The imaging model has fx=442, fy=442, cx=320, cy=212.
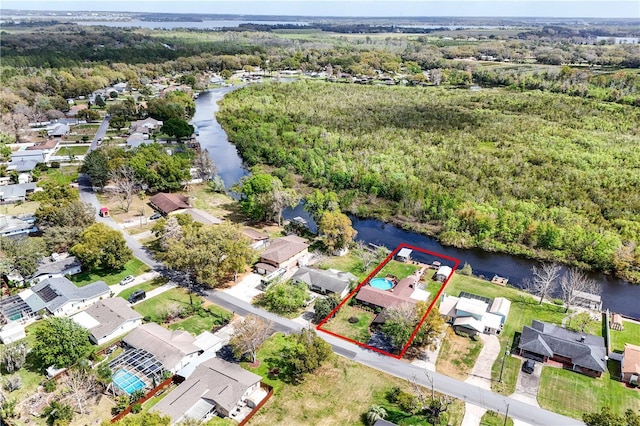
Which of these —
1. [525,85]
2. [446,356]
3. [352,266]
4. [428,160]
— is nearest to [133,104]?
[428,160]

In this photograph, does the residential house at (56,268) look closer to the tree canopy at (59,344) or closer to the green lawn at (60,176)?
the tree canopy at (59,344)

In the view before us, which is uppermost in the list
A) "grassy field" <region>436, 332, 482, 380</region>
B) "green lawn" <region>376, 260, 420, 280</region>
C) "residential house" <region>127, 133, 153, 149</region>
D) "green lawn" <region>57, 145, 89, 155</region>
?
"residential house" <region>127, 133, 153, 149</region>

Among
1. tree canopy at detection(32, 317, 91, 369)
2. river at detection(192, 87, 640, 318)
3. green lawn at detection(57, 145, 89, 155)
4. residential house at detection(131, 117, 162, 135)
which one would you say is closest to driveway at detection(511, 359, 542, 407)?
river at detection(192, 87, 640, 318)

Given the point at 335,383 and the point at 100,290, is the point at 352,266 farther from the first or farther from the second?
the point at 100,290

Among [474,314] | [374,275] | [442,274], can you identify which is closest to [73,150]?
[374,275]

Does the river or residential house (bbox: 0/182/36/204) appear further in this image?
residential house (bbox: 0/182/36/204)

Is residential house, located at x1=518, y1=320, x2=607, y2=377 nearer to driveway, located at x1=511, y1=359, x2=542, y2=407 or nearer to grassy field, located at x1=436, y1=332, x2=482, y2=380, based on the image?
driveway, located at x1=511, y1=359, x2=542, y2=407
